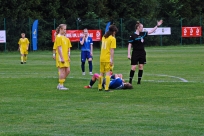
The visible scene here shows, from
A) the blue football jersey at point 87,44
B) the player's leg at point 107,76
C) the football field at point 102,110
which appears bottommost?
the football field at point 102,110

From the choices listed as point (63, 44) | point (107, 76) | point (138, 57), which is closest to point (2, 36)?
point (138, 57)

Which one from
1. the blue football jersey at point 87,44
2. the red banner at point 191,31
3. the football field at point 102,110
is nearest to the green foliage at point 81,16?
the red banner at point 191,31

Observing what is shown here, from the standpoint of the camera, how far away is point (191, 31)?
201ft

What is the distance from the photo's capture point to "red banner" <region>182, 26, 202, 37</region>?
61.0m

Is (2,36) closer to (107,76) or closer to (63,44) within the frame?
(63,44)

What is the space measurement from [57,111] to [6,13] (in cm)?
4526

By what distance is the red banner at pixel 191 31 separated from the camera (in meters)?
61.0

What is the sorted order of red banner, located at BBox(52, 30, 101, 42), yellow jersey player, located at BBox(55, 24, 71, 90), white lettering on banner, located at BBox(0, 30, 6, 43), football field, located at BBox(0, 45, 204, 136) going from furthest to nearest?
1. red banner, located at BBox(52, 30, 101, 42)
2. white lettering on banner, located at BBox(0, 30, 6, 43)
3. yellow jersey player, located at BBox(55, 24, 71, 90)
4. football field, located at BBox(0, 45, 204, 136)

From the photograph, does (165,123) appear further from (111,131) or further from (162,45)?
(162,45)

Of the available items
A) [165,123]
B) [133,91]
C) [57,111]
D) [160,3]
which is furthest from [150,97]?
[160,3]

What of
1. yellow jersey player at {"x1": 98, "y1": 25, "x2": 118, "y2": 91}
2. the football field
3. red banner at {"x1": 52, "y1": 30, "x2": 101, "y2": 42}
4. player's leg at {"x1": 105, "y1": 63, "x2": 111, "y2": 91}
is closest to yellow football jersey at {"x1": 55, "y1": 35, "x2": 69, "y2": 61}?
the football field

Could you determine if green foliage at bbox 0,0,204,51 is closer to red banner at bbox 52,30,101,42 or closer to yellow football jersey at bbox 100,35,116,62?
red banner at bbox 52,30,101,42

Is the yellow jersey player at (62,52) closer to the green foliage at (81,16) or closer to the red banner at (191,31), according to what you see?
the green foliage at (81,16)

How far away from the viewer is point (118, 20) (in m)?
60.9
